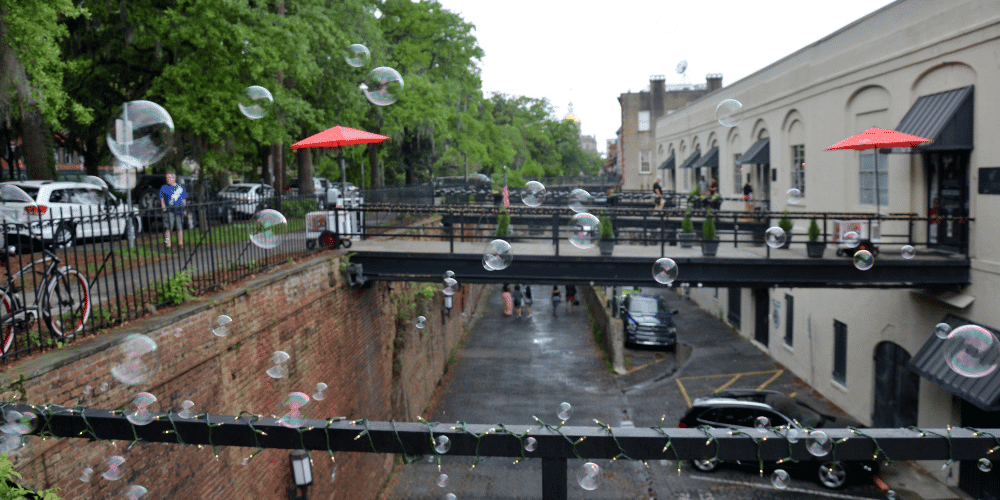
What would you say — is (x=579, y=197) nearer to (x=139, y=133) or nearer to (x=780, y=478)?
(x=139, y=133)

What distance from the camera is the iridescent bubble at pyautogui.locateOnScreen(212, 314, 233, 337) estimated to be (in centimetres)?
786

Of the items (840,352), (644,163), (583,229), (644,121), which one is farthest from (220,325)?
(644,121)

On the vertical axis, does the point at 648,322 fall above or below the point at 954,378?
below

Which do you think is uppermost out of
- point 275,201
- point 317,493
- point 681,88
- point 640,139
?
point 681,88

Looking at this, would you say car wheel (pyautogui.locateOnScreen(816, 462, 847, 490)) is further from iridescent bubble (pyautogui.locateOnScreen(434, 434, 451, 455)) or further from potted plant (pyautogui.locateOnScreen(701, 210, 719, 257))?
iridescent bubble (pyautogui.locateOnScreen(434, 434, 451, 455))

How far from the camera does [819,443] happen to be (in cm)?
326

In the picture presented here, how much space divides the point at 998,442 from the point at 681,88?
200 feet

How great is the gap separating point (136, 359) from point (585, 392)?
1559 centimetres

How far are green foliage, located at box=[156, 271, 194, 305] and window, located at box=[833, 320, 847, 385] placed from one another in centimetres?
1577

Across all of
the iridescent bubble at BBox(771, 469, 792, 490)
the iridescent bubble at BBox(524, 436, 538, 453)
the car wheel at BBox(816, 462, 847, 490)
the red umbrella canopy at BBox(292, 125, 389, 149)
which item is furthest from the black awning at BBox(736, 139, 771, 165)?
the iridescent bubble at BBox(524, 436, 538, 453)

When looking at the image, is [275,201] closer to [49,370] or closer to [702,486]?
[49,370]

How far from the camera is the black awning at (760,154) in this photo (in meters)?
23.3

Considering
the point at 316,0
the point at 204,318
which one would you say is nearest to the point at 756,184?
the point at 316,0

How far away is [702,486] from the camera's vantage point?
13.8 metres
